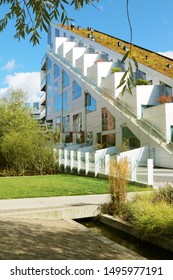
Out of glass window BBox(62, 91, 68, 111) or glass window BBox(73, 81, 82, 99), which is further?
glass window BBox(62, 91, 68, 111)

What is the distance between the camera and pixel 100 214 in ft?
27.1

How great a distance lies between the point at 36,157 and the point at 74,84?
1886 cm

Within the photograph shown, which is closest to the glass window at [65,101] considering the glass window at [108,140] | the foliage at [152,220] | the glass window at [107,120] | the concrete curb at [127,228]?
the glass window at [107,120]

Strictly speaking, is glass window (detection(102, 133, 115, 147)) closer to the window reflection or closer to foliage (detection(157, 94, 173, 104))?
foliage (detection(157, 94, 173, 104))

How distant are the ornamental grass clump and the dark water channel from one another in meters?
0.51

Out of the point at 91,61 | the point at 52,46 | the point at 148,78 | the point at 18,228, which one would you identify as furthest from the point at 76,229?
the point at 52,46

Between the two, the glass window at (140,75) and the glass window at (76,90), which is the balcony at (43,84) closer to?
the glass window at (76,90)

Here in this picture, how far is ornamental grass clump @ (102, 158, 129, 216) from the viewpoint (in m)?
7.97

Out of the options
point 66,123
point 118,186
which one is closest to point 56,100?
point 66,123

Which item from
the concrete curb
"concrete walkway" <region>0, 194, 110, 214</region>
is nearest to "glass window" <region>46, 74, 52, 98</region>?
"concrete walkway" <region>0, 194, 110, 214</region>
